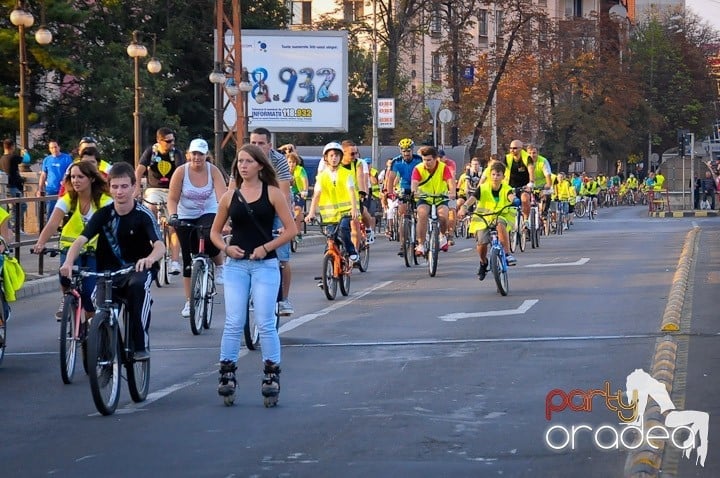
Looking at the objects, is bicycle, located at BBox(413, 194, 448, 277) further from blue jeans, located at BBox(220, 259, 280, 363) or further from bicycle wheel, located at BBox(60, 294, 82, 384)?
blue jeans, located at BBox(220, 259, 280, 363)

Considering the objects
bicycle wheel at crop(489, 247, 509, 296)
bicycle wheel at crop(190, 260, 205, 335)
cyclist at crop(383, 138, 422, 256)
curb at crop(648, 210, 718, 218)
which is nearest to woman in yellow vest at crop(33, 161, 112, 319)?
bicycle wheel at crop(190, 260, 205, 335)

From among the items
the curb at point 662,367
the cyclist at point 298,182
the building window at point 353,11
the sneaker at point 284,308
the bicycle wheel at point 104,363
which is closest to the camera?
the curb at point 662,367

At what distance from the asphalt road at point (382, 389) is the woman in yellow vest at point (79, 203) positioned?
1016mm

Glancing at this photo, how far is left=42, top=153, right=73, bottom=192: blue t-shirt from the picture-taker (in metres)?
26.2

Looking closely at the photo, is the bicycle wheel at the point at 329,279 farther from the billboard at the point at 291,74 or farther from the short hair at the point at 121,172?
the billboard at the point at 291,74

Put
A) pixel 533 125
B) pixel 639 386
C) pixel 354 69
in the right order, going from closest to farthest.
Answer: pixel 639 386 → pixel 354 69 → pixel 533 125

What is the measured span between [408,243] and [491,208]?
15.1ft

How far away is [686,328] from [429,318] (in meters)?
2.63

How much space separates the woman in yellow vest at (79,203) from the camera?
11914 mm

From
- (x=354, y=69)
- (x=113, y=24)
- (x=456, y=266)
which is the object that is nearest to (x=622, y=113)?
(x=354, y=69)

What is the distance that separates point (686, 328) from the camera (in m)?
13.4

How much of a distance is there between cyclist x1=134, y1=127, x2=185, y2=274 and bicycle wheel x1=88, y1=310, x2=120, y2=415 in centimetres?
804

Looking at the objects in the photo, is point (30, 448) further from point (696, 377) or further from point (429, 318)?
point (429, 318)

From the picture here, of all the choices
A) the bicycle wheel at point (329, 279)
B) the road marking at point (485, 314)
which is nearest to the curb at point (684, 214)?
the bicycle wheel at point (329, 279)
